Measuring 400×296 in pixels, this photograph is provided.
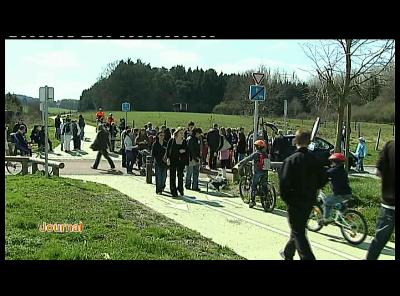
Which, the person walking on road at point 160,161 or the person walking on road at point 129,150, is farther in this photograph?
the person walking on road at point 129,150

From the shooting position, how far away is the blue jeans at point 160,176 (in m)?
12.4

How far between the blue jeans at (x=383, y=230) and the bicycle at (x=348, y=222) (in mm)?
1480

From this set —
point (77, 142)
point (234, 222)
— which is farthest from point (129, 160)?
point (234, 222)

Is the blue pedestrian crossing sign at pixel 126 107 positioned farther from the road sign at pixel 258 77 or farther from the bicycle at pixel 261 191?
the bicycle at pixel 261 191

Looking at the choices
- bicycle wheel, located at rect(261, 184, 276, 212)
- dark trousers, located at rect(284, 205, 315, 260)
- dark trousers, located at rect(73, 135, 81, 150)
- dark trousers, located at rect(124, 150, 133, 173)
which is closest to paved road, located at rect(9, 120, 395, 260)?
bicycle wheel, located at rect(261, 184, 276, 212)

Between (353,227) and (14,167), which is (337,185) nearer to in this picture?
(353,227)

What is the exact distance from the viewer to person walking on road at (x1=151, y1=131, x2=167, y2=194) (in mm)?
12438

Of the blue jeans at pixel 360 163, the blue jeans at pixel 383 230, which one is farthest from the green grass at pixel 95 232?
the blue jeans at pixel 360 163

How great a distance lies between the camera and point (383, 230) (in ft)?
18.4

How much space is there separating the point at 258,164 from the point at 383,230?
523cm
